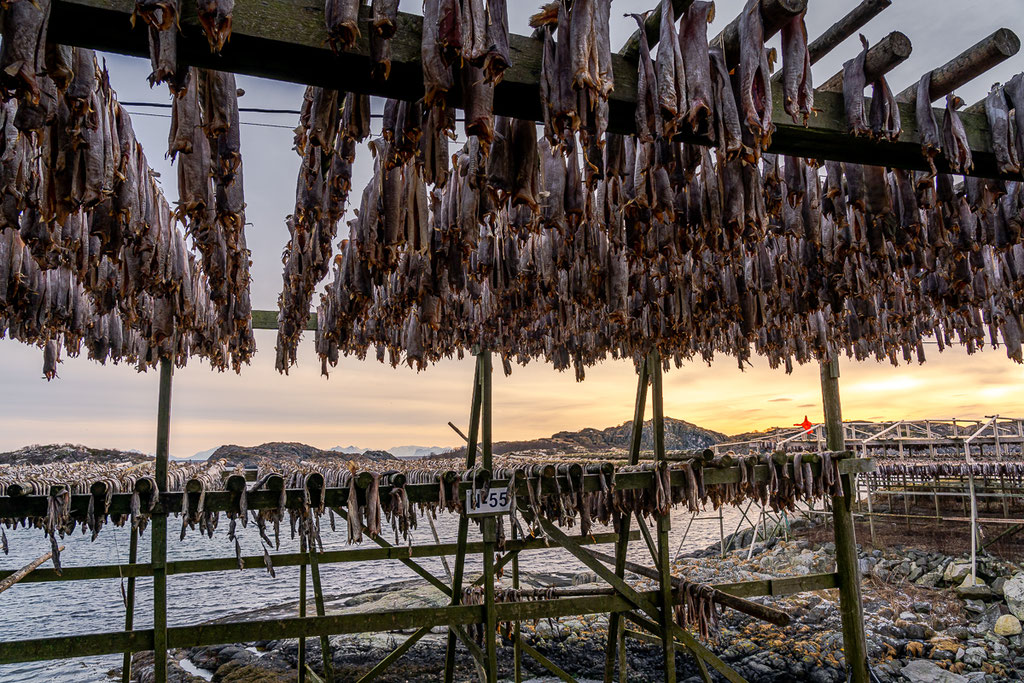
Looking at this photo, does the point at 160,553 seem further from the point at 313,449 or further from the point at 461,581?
the point at 313,449

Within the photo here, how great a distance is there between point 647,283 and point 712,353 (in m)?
3.65

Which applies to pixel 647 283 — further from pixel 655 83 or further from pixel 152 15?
pixel 152 15

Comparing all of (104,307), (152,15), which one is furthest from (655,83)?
(104,307)

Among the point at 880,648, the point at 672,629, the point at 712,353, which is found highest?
the point at 712,353

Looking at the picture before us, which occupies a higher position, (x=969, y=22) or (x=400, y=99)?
(x=969, y=22)

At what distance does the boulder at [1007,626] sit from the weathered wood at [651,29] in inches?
479

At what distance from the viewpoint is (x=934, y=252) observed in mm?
4727

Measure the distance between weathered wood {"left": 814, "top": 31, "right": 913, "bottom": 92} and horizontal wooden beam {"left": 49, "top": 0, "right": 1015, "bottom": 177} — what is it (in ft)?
1.04

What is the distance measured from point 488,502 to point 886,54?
375 centimetres

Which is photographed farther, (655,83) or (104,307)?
(104,307)

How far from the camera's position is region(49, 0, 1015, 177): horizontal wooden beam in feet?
4.99

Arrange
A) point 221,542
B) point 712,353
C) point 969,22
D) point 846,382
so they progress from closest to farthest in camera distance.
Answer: point 969,22, point 712,353, point 846,382, point 221,542

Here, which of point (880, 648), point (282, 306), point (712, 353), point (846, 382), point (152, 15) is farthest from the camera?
point (846, 382)

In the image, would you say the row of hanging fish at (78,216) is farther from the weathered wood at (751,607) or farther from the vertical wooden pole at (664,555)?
the weathered wood at (751,607)
